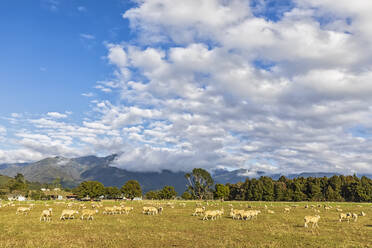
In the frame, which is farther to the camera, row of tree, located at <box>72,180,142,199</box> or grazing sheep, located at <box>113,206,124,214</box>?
row of tree, located at <box>72,180,142,199</box>

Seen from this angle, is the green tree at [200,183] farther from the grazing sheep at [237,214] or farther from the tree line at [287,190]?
the grazing sheep at [237,214]

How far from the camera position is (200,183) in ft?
506

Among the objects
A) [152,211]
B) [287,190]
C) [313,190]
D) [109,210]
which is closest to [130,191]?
[287,190]

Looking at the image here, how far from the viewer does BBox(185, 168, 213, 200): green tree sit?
154 m

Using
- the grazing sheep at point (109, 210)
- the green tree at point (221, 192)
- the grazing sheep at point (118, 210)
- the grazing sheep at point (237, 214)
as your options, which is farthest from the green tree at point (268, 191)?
the grazing sheep at point (109, 210)

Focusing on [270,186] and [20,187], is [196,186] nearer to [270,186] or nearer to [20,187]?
[270,186]

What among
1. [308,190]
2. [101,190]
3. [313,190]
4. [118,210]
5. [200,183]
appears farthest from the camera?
[200,183]

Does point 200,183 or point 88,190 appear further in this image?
point 200,183

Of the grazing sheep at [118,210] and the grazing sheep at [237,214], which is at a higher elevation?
the grazing sheep at [237,214]

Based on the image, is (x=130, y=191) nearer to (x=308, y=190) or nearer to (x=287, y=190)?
(x=287, y=190)

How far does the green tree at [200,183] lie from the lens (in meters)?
154

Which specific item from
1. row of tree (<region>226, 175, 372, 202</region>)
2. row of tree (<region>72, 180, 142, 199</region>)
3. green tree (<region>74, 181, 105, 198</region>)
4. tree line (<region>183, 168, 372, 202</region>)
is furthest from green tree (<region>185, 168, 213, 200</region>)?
green tree (<region>74, 181, 105, 198</region>)

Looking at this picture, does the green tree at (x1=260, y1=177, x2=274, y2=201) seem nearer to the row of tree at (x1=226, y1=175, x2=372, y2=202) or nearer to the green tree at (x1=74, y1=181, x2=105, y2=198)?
the row of tree at (x1=226, y1=175, x2=372, y2=202)

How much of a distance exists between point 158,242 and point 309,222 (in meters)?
24.0
